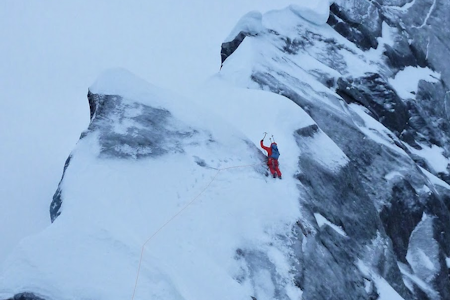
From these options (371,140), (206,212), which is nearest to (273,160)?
(206,212)

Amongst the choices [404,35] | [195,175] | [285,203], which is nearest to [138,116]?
[195,175]

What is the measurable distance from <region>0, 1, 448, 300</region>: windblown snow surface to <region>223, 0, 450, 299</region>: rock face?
0.36 ft

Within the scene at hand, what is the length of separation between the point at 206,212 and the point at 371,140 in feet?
38.4

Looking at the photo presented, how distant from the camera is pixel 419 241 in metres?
20.9

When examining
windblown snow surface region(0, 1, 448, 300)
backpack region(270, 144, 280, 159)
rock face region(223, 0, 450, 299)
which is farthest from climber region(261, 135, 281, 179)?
rock face region(223, 0, 450, 299)

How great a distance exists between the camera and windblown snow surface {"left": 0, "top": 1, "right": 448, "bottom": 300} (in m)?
11.4

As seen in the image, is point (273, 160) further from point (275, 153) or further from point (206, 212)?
point (206, 212)

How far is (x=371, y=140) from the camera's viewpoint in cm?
2269

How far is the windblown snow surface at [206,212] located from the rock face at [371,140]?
0.11m

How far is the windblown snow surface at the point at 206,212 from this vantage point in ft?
37.6

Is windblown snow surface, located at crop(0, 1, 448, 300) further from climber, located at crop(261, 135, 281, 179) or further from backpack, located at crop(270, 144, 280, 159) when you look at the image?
backpack, located at crop(270, 144, 280, 159)

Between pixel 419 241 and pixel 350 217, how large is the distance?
5.39 metres

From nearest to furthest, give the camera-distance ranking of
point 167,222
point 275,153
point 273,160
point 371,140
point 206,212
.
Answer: point 167,222
point 206,212
point 275,153
point 273,160
point 371,140

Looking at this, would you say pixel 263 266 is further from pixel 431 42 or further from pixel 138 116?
pixel 431 42
